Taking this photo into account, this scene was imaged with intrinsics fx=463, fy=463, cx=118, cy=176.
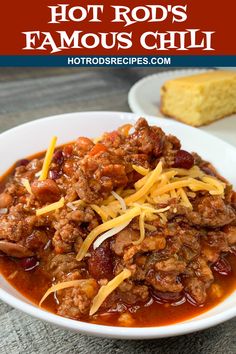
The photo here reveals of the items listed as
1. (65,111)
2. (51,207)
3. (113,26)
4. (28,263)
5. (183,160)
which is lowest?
(65,111)

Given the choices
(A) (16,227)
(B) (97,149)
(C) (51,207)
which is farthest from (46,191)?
(B) (97,149)

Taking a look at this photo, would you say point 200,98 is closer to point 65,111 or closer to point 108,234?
point 65,111

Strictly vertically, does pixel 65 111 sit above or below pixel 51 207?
below

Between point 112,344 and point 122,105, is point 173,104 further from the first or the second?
point 112,344

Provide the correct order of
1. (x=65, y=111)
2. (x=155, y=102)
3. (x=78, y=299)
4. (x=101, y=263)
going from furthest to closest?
(x=155, y=102), (x=65, y=111), (x=101, y=263), (x=78, y=299)

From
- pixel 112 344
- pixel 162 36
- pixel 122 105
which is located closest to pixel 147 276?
pixel 112 344

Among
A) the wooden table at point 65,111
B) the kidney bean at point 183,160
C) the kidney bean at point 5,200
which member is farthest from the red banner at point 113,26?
the kidney bean at point 5,200

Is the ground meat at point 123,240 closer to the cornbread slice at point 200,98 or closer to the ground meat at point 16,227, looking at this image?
the ground meat at point 16,227
